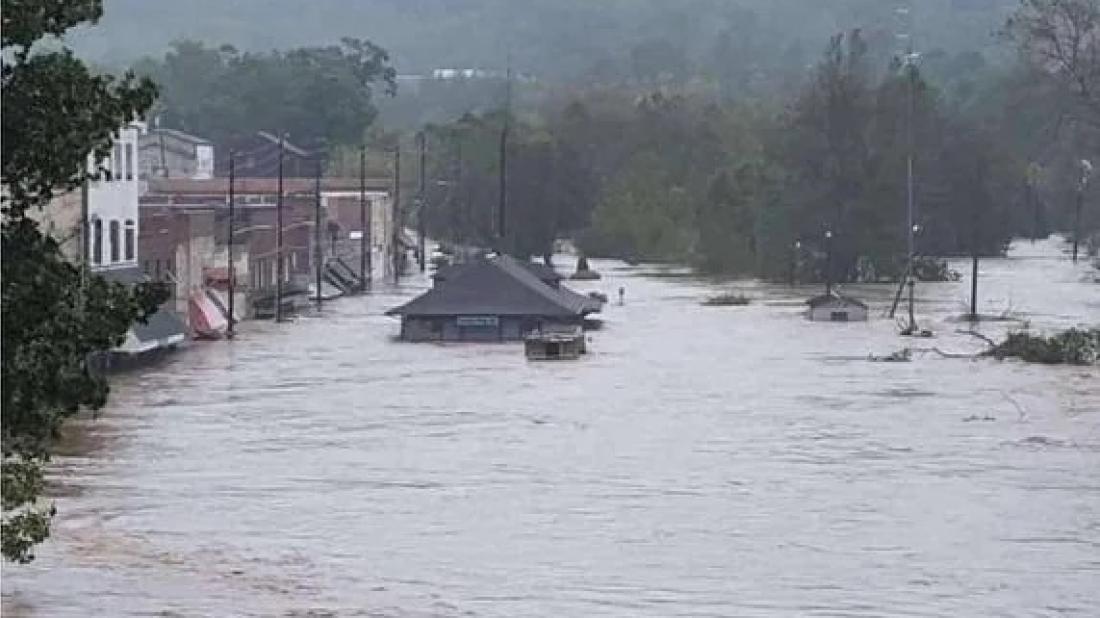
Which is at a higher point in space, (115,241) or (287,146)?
(287,146)

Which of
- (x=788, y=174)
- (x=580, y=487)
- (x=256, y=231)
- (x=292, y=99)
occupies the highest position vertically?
(x=292, y=99)

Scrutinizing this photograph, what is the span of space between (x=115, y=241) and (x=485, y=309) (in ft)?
27.2

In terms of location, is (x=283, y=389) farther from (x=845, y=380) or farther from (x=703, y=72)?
(x=703, y=72)

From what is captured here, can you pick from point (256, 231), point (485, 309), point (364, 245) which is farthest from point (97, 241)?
point (364, 245)

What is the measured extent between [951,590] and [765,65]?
180 meters

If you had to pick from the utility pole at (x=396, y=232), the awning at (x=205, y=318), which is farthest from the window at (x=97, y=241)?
the utility pole at (x=396, y=232)

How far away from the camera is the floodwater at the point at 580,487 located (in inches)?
804

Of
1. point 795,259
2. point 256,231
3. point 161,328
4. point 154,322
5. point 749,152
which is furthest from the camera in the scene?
point 749,152

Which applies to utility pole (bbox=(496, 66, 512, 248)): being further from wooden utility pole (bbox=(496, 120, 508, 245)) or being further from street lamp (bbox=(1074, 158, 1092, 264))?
street lamp (bbox=(1074, 158, 1092, 264))

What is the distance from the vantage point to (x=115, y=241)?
46906 mm

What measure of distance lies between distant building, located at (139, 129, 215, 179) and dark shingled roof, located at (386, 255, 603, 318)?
35.3 meters

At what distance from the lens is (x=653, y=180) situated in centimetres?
9938

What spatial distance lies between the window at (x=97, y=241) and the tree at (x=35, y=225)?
31412 mm

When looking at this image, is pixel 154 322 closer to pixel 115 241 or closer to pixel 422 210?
pixel 115 241
